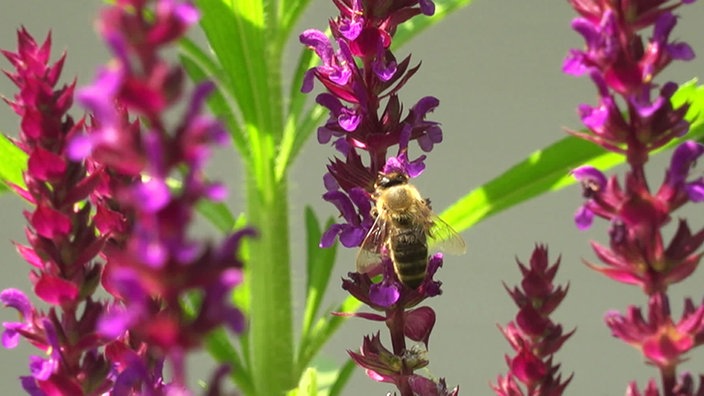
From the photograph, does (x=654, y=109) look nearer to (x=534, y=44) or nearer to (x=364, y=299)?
(x=364, y=299)

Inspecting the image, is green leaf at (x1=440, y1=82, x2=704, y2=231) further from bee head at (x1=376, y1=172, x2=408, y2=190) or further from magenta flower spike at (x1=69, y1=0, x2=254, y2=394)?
magenta flower spike at (x1=69, y1=0, x2=254, y2=394)

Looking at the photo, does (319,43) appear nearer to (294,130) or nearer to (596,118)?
(596,118)

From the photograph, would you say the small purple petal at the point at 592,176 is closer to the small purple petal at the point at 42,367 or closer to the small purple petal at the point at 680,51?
the small purple petal at the point at 680,51

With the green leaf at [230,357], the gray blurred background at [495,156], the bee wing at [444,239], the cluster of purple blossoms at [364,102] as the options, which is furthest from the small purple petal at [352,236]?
the gray blurred background at [495,156]

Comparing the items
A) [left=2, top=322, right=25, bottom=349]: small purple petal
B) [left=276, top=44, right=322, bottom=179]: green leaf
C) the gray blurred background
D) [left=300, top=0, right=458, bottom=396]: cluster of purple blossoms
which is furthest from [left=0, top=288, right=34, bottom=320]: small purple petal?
the gray blurred background

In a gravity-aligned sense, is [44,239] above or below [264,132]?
below

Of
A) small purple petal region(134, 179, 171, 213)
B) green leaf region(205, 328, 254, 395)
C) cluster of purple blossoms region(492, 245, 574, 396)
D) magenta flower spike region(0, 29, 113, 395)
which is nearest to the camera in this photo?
small purple petal region(134, 179, 171, 213)

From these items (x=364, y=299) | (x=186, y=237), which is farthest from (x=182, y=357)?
(x=364, y=299)
